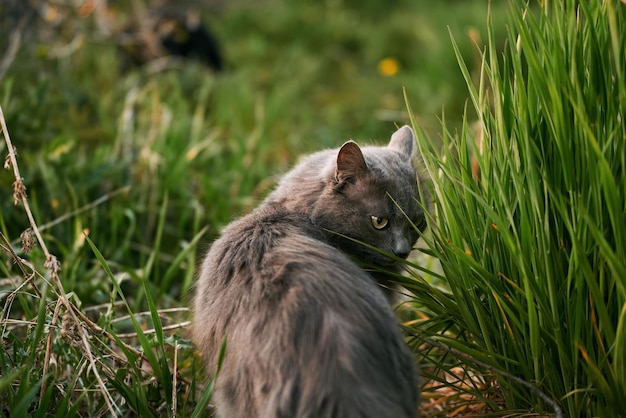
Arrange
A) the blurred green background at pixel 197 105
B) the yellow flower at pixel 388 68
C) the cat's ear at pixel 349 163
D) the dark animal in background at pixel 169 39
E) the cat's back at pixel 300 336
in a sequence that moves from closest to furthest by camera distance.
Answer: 1. the cat's back at pixel 300 336
2. the cat's ear at pixel 349 163
3. the blurred green background at pixel 197 105
4. the dark animal in background at pixel 169 39
5. the yellow flower at pixel 388 68

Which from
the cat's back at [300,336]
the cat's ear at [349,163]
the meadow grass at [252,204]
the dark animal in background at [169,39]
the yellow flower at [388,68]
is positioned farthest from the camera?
the yellow flower at [388,68]

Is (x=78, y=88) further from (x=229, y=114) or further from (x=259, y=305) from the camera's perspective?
(x=259, y=305)

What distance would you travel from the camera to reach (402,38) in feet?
26.2

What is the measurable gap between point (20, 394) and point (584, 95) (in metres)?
1.66

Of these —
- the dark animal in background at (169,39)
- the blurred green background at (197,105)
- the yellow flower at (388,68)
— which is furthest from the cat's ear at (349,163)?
the yellow flower at (388,68)

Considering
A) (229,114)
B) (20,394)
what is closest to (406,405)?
(20,394)

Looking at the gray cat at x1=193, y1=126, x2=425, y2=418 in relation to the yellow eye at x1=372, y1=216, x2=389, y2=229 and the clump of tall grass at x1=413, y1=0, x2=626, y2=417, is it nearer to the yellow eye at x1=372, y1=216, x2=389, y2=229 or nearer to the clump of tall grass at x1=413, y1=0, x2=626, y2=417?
the yellow eye at x1=372, y1=216, x2=389, y2=229

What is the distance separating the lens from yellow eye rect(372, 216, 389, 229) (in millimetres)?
2307

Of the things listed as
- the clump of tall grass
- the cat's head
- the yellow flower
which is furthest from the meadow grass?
the yellow flower

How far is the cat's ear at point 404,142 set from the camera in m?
2.65

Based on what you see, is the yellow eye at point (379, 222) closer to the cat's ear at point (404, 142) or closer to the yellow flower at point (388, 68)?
the cat's ear at point (404, 142)

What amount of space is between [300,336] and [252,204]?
1589 mm

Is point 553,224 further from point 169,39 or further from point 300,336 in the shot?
point 169,39

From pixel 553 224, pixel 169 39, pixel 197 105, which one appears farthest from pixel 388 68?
pixel 553 224
